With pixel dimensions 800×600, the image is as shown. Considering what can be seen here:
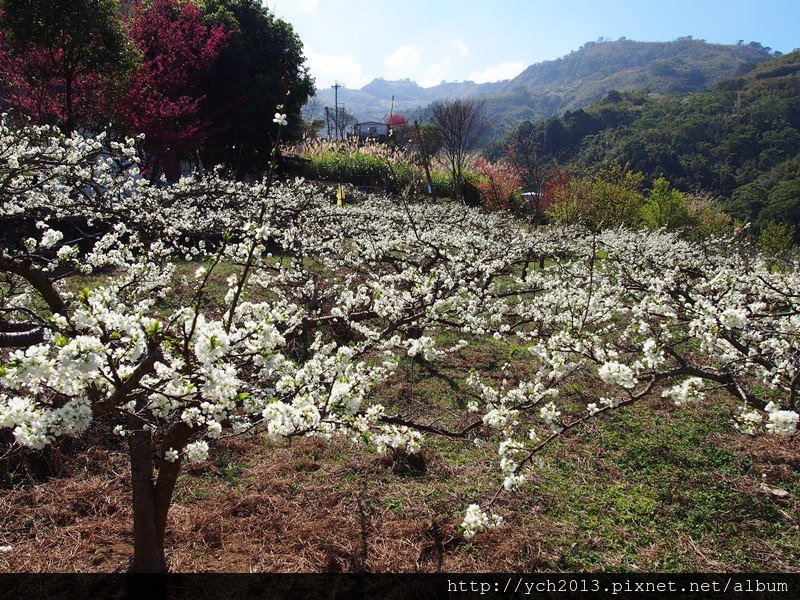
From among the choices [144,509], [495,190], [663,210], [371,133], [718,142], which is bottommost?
[144,509]

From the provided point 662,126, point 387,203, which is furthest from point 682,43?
point 387,203

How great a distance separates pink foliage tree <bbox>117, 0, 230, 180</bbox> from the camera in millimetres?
11711

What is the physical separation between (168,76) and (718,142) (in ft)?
159

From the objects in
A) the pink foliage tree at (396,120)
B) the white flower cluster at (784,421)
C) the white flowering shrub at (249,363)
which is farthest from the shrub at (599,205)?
the white flower cluster at (784,421)

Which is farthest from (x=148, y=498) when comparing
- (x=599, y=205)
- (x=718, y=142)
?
(x=718, y=142)

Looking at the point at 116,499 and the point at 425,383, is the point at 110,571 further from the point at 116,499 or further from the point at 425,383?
the point at 425,383

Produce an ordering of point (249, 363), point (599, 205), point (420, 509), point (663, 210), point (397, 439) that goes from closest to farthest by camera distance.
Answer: point (249, 363)
point (397, 439)
point (420, 509)
point (663, 210)
point (599, 205)

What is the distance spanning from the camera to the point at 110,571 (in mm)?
2920

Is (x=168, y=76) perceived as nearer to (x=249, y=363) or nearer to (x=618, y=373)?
(x=249, y=363)

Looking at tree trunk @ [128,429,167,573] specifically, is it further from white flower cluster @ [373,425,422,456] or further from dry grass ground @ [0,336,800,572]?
white flower cluster @ [373,425,422,456]

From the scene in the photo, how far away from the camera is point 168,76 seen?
41.3ft

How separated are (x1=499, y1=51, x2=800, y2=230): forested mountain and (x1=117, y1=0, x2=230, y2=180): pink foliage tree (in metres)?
22.8

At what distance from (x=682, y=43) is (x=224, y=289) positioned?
251 m

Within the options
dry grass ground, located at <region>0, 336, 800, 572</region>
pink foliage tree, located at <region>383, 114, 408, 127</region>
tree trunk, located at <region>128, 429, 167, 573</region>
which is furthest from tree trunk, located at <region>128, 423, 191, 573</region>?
pink foliage tree, located at <region>383, 114, 408, 127</region>
